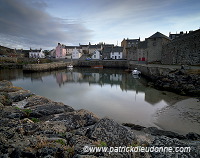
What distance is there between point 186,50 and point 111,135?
2689cm

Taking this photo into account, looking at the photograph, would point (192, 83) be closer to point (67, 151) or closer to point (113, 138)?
point (113, 138)

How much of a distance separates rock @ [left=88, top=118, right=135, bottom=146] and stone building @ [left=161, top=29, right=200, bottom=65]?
24182 mm

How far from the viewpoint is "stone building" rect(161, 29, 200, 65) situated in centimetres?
2119

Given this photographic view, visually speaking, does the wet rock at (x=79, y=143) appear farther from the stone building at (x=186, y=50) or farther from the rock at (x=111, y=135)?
the stone building at (x=186, y=50)

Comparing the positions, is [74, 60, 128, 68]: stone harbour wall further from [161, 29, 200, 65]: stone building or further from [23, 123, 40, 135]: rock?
[23, 123, 40, 135]: rock

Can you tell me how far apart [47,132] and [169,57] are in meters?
34.1

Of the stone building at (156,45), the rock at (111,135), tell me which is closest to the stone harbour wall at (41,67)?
the stone building at (156,45)

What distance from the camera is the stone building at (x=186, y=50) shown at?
21.2 metres

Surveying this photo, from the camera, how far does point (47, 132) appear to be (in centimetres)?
429

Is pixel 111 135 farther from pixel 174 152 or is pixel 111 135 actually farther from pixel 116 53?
pixel 116 53

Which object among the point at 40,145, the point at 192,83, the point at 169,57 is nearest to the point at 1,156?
the point at 40,145

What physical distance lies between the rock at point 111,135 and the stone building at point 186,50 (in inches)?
952

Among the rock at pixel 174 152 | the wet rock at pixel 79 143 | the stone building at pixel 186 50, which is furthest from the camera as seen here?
the stone building at pixel 186 50

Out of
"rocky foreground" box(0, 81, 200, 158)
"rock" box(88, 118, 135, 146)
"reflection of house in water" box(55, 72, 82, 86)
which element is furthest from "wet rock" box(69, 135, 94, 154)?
"reflection of house in water" box(55, 72, 82, 86)
